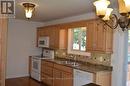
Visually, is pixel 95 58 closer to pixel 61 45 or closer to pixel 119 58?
pixel 119 58

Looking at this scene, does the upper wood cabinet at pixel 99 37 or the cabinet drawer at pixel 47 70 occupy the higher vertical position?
the upper wood cabinet at pixel 99 37

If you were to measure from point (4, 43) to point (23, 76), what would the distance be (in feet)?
11.9

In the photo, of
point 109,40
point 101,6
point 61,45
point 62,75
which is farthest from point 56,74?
point 101,6

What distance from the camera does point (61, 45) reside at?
199 inches

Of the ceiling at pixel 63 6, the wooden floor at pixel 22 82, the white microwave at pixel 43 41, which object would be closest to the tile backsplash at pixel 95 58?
the white microwave at pixel 43 41

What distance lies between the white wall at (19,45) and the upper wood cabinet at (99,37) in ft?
10.0

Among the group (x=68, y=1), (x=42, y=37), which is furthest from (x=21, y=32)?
(x=68, y=1)

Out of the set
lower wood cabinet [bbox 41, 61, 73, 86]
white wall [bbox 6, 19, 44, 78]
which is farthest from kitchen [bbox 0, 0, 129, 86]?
lower wood cabinet [bbox 41, 61, 73, 86]

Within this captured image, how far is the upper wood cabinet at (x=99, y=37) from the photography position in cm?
354

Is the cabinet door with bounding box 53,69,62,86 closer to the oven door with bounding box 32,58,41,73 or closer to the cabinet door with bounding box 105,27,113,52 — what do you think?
the oven door with bounding box 32,58,41,73

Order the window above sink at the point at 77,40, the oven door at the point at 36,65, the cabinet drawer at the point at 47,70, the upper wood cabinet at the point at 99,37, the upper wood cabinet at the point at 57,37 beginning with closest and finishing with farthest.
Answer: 1. the upper wood cabinet at the point at 99,37
2. the window above sink at the point at 77,40
3. the cabinet drawer at the point at 47,70
4. the upper wood cabinet at the point at 57,37
5. the oven door at the point at 36,65

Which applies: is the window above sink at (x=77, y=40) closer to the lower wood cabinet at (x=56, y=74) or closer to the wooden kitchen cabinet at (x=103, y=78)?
the lower wood cabinet at (x=56, y=74)

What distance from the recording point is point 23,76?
6055mm

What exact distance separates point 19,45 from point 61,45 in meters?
1.89
